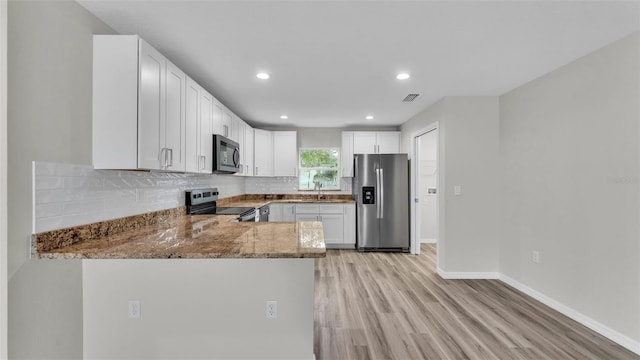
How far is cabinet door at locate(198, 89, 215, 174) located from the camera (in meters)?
2.74

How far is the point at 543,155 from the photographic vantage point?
9.58 ft

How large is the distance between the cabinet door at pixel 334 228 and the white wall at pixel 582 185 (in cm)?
254

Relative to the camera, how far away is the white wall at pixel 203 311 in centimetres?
176

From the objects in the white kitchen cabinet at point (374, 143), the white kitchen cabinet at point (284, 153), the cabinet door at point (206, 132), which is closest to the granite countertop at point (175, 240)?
the cabinet door at point (206, 132)

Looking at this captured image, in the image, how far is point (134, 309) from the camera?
1764 mm

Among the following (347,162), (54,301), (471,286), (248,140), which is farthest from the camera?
(347,162)

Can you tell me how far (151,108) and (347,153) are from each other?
3837 mm

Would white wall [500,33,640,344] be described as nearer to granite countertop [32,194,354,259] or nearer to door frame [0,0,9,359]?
granite countertop [32,194,354,259]

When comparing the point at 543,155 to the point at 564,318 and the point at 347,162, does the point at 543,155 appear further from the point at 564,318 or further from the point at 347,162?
the point at 347,162

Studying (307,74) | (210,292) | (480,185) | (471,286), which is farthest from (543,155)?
(210,292)

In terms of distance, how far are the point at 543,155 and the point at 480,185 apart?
801 millimetres

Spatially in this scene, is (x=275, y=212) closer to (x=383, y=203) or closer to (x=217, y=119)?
(x=383, y=203)

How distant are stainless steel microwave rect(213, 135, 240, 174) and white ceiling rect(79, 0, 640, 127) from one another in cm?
62

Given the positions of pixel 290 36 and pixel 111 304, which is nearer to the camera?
pixel 111 304
